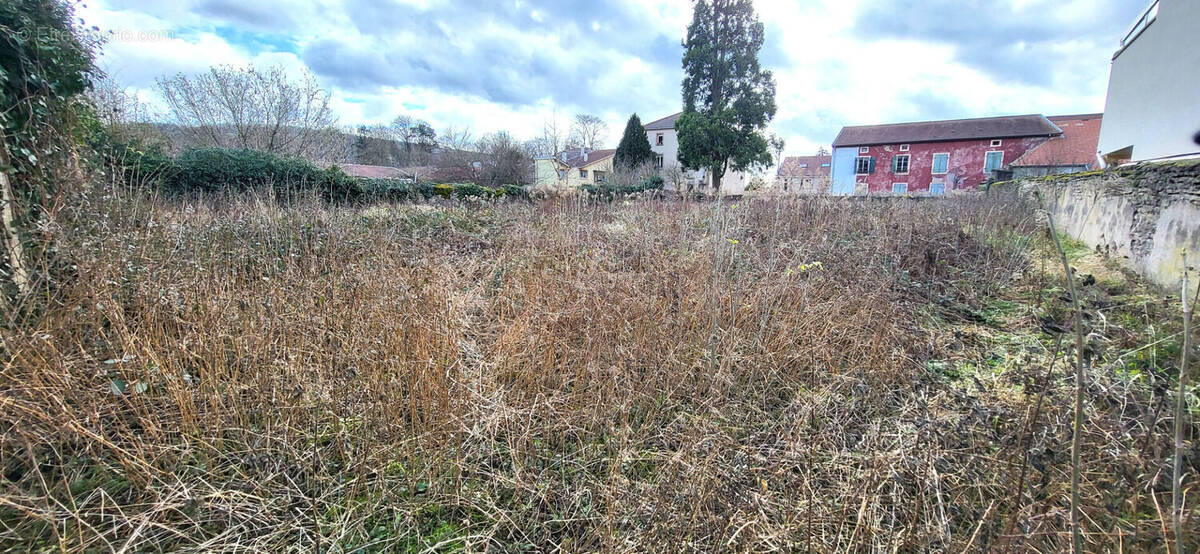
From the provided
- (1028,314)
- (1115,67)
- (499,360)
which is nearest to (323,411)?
(499,360)

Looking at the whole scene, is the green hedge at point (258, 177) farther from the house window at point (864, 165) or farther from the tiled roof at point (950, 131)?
the tiled roof at point (950, 131)

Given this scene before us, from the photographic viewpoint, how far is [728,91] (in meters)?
24.8

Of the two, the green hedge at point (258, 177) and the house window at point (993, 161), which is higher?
the house window at point (993, 161)

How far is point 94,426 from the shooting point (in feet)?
5.39

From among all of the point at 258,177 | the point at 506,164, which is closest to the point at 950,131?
the point at 506,164

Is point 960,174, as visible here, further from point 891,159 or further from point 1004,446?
point 1004,446

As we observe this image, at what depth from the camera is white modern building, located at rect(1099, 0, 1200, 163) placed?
677 centimetres

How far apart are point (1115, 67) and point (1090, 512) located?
14.6 metres

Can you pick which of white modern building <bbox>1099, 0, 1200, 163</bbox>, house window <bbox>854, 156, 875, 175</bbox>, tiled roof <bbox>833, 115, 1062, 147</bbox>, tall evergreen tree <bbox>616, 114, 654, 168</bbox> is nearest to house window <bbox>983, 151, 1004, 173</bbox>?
tiled roof <bbox>833, 115, 1062, 147</bbox>

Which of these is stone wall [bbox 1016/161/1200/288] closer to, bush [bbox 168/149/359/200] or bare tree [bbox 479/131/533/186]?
bush [bbox 168/149/359/200]

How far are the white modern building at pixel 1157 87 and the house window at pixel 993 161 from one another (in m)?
21.8

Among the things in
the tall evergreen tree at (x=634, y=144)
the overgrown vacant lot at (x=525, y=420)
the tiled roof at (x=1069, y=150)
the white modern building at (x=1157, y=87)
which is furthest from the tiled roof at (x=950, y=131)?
the overgrown vacant lot at (x=525, y=420)

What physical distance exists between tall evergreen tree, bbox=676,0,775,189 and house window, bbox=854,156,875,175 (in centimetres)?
1105

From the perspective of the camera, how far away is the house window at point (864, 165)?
103 feet
